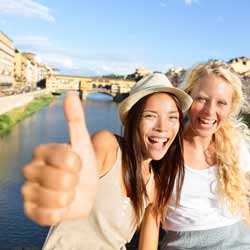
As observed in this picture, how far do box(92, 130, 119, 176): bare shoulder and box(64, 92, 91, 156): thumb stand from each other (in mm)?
439

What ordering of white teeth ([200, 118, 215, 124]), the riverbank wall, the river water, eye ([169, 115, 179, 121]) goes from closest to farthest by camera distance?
eye ([169, 115, 179, 121]), white teeth ([200, 118, 215, 124]), the river water, the riverbank wall

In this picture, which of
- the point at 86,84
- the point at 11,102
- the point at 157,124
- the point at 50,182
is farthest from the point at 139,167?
the point at 86,84

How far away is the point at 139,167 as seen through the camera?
1.46 meters

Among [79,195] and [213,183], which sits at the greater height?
[79,195]

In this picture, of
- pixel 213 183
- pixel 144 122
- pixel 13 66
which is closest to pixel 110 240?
pixel 144 122

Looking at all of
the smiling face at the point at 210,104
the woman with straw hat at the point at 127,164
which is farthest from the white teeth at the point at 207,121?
the woman with straw hat at the point at 127,164

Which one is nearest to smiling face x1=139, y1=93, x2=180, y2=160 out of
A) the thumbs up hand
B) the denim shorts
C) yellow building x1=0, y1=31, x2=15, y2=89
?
the denim shorts

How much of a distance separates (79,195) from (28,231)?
5924mm

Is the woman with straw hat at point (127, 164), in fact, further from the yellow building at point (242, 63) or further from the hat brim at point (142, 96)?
the yellow building at point (242, 63)

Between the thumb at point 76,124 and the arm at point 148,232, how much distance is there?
2.86 feet

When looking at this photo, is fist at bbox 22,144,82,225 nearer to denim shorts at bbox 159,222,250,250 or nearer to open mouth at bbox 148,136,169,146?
open mouth at bbox 148,136,169,146

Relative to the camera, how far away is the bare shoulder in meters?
1.34

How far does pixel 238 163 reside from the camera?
181cm

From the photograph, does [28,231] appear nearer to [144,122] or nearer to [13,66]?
[144,122]
